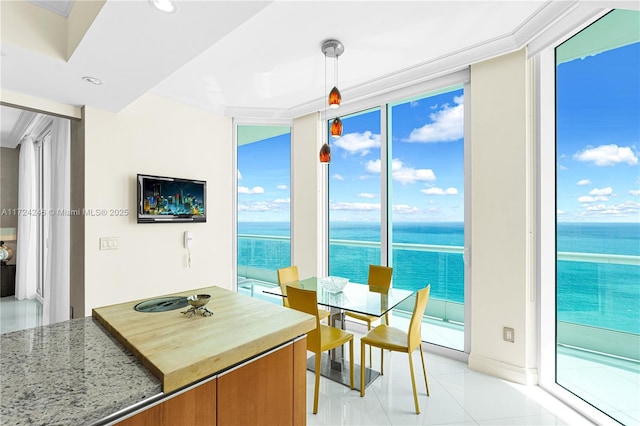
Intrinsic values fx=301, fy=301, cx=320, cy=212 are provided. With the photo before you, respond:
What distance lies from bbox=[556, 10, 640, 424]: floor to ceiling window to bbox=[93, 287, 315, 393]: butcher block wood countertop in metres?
2.28

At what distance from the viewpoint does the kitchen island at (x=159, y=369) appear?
2.57ft

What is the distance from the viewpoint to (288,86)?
3287 mm

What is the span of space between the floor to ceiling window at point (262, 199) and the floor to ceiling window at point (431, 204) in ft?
5.01

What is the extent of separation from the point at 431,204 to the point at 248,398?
307 cm

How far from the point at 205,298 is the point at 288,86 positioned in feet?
8.54

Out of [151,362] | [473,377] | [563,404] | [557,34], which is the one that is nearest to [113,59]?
[151,362]

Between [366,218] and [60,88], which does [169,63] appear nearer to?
[60,88]

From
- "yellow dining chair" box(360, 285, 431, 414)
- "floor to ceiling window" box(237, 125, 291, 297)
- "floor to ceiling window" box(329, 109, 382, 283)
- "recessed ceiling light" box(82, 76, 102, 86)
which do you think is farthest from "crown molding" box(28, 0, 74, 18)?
"yellow dining chair" box(360, 285, 431, 414)

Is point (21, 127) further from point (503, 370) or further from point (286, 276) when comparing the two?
point (503, 370)

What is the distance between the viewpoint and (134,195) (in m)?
3.11

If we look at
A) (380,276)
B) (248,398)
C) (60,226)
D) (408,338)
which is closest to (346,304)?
(408,338)

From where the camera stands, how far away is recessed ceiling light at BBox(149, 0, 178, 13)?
1.46m

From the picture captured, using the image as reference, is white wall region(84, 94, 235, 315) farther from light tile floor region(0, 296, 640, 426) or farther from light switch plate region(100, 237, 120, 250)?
light tile floor region(0, 296, 640, 426)

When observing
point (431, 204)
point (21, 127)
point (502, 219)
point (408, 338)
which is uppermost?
point (21, 127)
